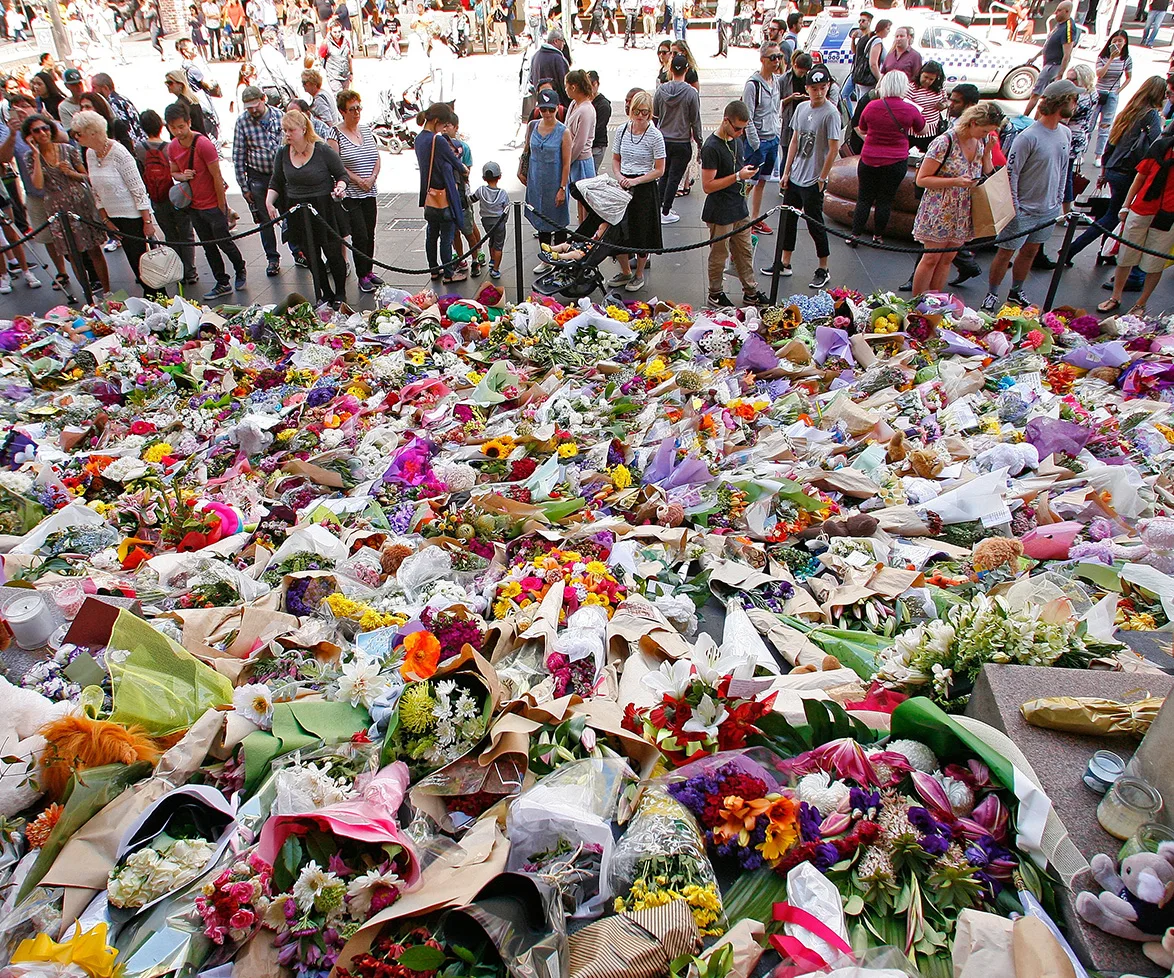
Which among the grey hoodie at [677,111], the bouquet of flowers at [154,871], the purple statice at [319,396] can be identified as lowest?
the purple statice at [319,396]

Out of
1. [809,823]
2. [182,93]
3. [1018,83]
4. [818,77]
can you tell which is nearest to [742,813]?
[809,823]

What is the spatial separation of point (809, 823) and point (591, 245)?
5.99 m

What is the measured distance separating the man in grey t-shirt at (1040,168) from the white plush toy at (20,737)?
6678 mm

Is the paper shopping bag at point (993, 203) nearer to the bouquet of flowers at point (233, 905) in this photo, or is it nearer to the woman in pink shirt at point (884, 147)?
the woman in pink shirt at point (884, 147)

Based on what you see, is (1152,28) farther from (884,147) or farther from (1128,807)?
(1128,807)

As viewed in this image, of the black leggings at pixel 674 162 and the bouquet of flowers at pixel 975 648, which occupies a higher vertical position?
the black leggings at pixel 674 162

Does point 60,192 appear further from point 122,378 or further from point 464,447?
point 464,447

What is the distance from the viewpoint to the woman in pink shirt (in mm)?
7293

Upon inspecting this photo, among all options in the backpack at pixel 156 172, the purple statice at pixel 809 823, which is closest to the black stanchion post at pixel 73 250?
the backpack at pixel 156 172

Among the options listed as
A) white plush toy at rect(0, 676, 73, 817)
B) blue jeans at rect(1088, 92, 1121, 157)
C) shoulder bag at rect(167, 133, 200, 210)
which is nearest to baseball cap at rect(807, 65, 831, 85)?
blue jeans at rect(1088, 92, 1121, 157)

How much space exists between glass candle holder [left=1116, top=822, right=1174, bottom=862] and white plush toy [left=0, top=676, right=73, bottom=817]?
3008 millimetres

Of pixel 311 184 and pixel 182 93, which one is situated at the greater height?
pixel 182 93

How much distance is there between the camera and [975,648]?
2.66m

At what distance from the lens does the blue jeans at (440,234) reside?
749 cm
